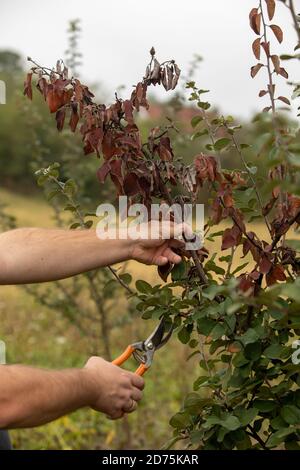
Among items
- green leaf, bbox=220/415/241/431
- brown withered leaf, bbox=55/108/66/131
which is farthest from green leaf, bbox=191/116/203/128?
green leaf, bbox=220/415/241/431

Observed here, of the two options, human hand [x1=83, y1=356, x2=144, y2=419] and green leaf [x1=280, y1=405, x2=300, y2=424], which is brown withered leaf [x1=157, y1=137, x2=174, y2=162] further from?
green leaf [x1=280, y1=405, x2=300, y2=424]

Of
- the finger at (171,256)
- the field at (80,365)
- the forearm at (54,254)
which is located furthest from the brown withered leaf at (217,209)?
the field at (80,365)

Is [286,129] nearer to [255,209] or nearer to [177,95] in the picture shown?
[255,209]

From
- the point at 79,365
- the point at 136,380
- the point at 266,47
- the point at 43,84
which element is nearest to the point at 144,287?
the point at 136,380

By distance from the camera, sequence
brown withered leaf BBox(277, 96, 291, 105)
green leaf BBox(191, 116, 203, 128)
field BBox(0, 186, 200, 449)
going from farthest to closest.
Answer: field BBox(0, 186, 200, 449) → green leaf BBox(191, 116, 203, 128) → brown withered leaf BBox(277, 96, 291, 105)

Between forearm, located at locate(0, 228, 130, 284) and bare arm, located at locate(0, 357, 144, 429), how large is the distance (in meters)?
0.29

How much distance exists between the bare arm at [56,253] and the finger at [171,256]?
53 mm

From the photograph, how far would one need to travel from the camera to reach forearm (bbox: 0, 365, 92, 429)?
6.15ft

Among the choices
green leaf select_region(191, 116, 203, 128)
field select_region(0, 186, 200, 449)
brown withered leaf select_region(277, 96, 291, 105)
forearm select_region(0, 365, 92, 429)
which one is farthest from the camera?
field select_region(0, 186, 200, 449)

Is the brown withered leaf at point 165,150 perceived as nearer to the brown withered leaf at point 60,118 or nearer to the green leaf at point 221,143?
the green leaf at point 221,143

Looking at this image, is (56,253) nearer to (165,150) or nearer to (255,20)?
(165,150)

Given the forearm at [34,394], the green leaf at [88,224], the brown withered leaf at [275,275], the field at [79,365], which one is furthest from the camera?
the field at [79,365]

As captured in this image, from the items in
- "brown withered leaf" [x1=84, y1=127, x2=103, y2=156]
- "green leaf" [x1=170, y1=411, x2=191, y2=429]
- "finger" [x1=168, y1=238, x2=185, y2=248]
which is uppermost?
"brown withered leaf" [x1=84, y1=127, x2=103, y2=156]

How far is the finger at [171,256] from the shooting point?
2.05 m
